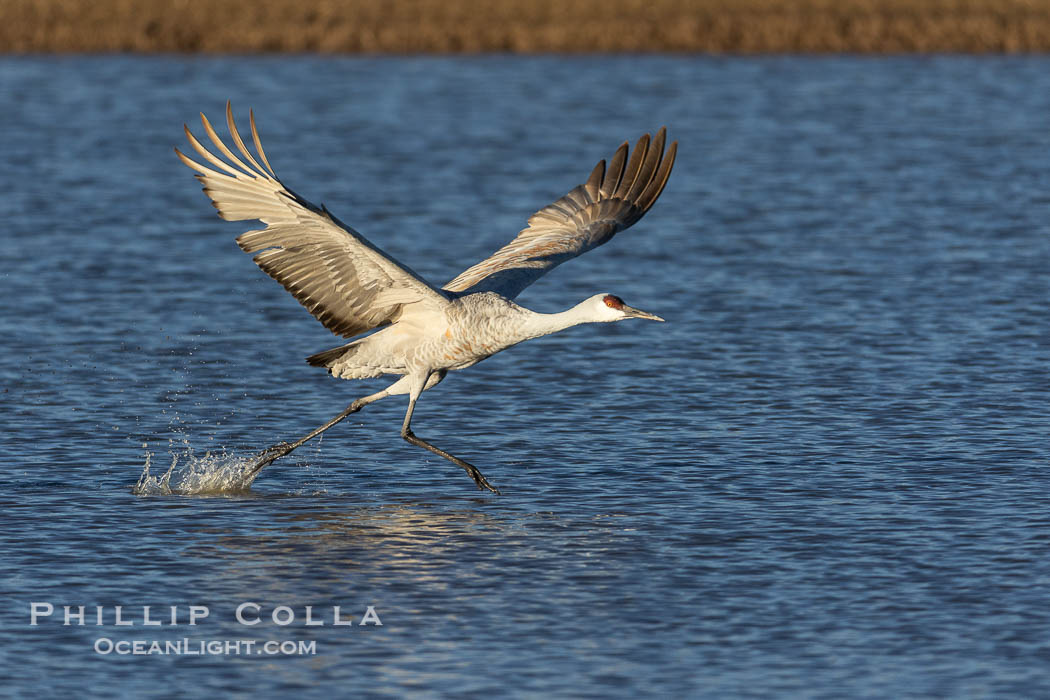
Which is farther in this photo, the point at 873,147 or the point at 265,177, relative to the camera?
the point at 873,147

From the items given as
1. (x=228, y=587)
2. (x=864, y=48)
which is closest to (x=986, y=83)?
(x=864, y=48)

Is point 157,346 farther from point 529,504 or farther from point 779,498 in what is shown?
point 779,498

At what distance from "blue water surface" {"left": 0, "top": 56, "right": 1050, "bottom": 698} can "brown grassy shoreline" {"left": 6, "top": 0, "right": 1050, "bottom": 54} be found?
33.4ft

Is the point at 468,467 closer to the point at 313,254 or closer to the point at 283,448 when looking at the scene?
the point at 283,448

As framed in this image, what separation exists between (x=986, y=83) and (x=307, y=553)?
27.5 metres

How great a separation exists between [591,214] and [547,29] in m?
24.9

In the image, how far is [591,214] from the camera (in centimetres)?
1241

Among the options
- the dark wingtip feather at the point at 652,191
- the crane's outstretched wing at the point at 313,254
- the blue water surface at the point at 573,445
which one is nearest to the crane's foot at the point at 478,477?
the blue water surface at the point at 573,445

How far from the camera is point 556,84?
119 ft

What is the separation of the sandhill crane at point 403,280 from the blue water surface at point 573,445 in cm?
77

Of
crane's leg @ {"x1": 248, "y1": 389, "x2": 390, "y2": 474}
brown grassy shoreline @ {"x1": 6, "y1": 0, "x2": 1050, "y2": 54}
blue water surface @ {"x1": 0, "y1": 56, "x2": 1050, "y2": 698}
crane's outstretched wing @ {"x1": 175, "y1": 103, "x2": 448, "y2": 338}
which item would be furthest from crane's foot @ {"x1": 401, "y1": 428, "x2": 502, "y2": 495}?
brown grassy shoreline @ {"x1": 6, "y1": 0, "x2": 1050, "y2": 54}

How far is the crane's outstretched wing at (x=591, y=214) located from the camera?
470 inches

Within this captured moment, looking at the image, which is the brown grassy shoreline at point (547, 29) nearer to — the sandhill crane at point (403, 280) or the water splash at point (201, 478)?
the sandhill crane at point (403, 280)

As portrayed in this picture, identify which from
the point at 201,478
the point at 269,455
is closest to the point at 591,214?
the point at 269,455
